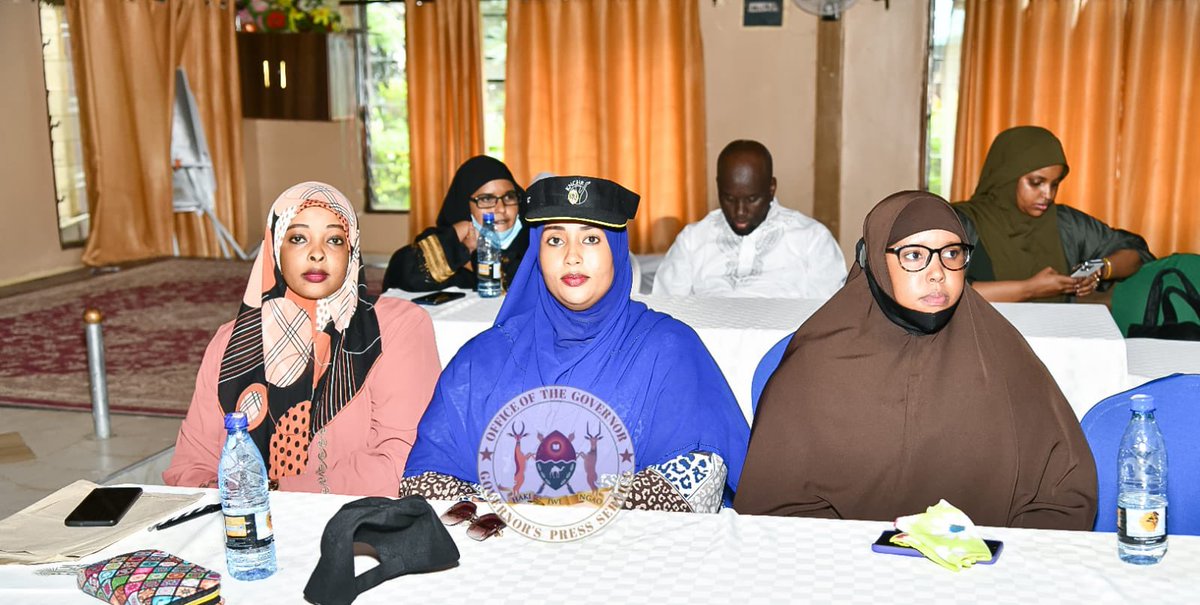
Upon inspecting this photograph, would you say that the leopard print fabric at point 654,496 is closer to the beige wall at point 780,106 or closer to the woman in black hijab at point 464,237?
the woman in black hijab at point 464,237

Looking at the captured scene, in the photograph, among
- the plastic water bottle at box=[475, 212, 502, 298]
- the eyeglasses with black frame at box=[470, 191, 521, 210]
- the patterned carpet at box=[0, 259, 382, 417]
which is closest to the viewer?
the plastic water bottle at box=[475, 212, 502, 298]

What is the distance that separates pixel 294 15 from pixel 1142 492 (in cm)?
789

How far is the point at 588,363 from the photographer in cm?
239

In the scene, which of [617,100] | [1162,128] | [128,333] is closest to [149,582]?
[128,333]

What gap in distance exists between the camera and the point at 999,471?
2184mm

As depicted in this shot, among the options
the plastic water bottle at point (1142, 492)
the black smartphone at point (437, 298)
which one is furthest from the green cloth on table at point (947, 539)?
the black smartphone at point (437, 298)

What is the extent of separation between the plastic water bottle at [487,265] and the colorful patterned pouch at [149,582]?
87.2 inches

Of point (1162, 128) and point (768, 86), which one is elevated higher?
point (768, 86)

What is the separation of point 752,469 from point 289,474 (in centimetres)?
105

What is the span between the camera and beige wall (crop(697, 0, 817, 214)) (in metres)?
7.81

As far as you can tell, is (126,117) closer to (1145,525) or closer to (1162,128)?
(1162,128)

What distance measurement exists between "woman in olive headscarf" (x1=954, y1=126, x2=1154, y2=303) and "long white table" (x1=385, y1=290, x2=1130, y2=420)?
27.2 inches

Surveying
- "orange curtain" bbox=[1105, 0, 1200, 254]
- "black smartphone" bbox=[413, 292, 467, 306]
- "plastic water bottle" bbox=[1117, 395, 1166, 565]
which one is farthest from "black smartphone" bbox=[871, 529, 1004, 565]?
"orange curtain" bbox=[1105, 0, 1200, 254]

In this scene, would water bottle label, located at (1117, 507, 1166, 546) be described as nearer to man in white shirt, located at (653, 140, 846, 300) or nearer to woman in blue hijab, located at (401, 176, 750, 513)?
woman in blue hijab, located at (401, 176, 750, 513)
